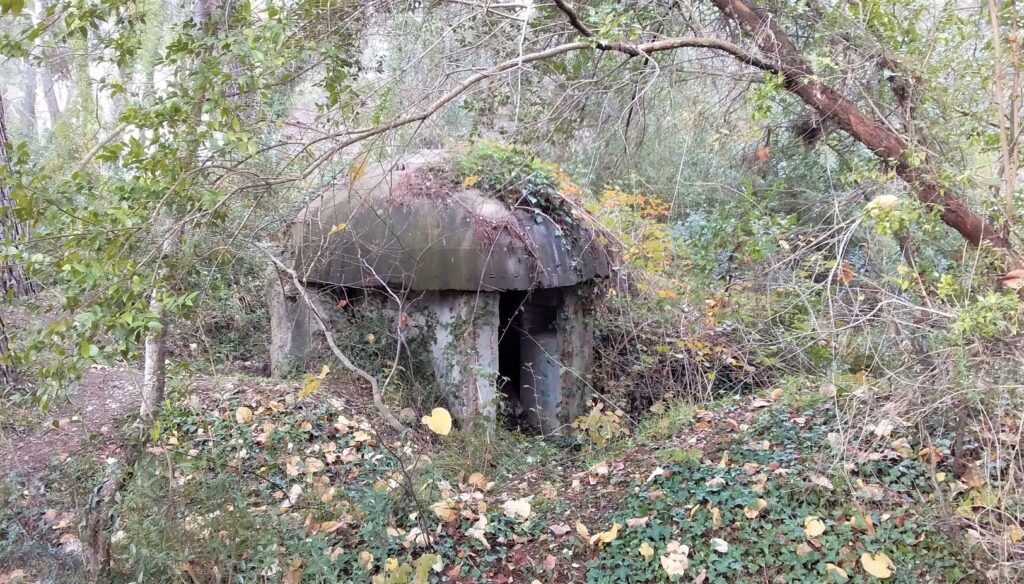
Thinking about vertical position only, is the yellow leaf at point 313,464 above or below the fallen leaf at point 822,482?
above

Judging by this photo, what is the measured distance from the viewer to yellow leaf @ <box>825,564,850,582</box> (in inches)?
123

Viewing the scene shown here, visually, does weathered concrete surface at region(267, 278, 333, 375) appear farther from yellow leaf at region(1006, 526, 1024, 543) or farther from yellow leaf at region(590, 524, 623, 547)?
yellow leaf at region(1006, 526, 1024, 543)

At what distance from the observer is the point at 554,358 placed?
700 centimetres

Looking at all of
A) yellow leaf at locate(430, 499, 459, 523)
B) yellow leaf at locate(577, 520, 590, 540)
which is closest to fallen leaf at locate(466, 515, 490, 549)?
yellow leaf at locate(430, 499, 459, 523)

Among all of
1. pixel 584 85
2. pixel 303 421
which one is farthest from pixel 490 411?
pixel 584 85

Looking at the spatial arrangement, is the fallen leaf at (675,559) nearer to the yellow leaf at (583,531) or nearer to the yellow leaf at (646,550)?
the yellow leaf at (646,550)

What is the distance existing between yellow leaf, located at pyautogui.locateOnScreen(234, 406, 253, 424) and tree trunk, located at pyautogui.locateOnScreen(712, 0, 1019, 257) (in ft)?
15.5

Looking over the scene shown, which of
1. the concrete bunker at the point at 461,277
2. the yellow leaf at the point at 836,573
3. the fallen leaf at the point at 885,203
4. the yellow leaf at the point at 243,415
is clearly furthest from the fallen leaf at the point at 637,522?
the yellow leaf at the point at 243,415

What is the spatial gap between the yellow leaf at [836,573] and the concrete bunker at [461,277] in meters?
2.99

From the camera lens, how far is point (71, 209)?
2.71 meters

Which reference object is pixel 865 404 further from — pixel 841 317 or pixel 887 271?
pixel 887 271

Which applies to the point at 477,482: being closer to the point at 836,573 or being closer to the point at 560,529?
the point at 560,529

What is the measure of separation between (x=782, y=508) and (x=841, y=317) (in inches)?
45.5

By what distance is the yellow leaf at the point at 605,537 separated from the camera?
3.67m
